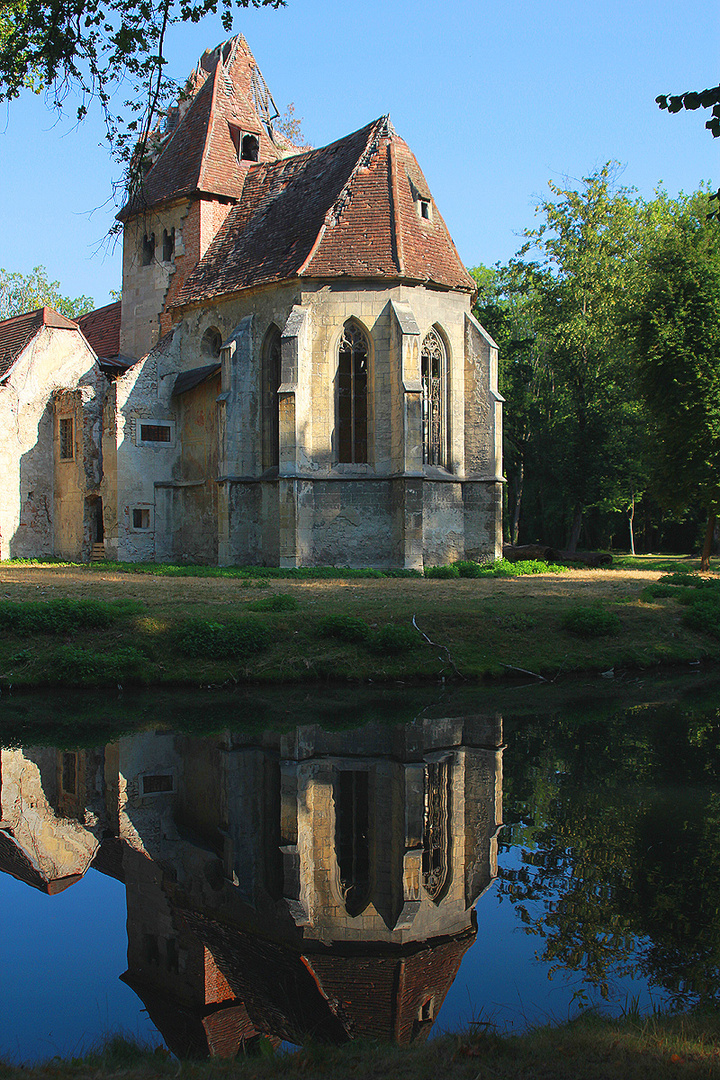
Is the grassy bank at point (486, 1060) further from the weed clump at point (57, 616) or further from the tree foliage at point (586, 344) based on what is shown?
the tree foliage at point (586, 344)

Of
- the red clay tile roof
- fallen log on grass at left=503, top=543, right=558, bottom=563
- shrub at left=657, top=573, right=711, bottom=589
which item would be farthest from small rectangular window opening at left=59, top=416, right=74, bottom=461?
shrub at left=657, top=573, right=711, bottom=589

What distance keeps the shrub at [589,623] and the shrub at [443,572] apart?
1008 centimetres

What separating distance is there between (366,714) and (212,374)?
21.1 metres

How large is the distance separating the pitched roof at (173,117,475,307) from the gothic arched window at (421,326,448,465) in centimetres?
208

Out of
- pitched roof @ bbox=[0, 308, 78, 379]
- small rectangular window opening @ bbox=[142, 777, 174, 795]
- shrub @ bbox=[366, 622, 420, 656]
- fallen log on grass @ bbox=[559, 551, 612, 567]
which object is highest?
pitched roof @ bbox=[0, 308, 78, 379]

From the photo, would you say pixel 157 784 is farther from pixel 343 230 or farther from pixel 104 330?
pixel 104 330

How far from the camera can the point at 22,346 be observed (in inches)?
1382

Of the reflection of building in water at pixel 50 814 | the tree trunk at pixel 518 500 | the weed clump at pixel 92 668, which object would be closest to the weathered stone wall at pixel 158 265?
the weed clump at pixel 92 668

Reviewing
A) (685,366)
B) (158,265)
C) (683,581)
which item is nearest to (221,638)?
(683,581)

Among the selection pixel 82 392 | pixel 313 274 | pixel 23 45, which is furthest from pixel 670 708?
pixel 82 392

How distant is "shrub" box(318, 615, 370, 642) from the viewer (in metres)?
16.2

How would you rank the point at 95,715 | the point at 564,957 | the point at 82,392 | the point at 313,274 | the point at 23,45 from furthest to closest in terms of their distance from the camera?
1. the point at 82,392
2. the point at 313,274
3. the point at 95,715
4. the point at 23,45
5. the point at 564,957

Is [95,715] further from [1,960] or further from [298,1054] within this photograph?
[298,1054]

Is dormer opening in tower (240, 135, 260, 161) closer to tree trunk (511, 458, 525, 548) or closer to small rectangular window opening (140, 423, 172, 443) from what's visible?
small rectangular window opening (140, 423, 172, 443)
